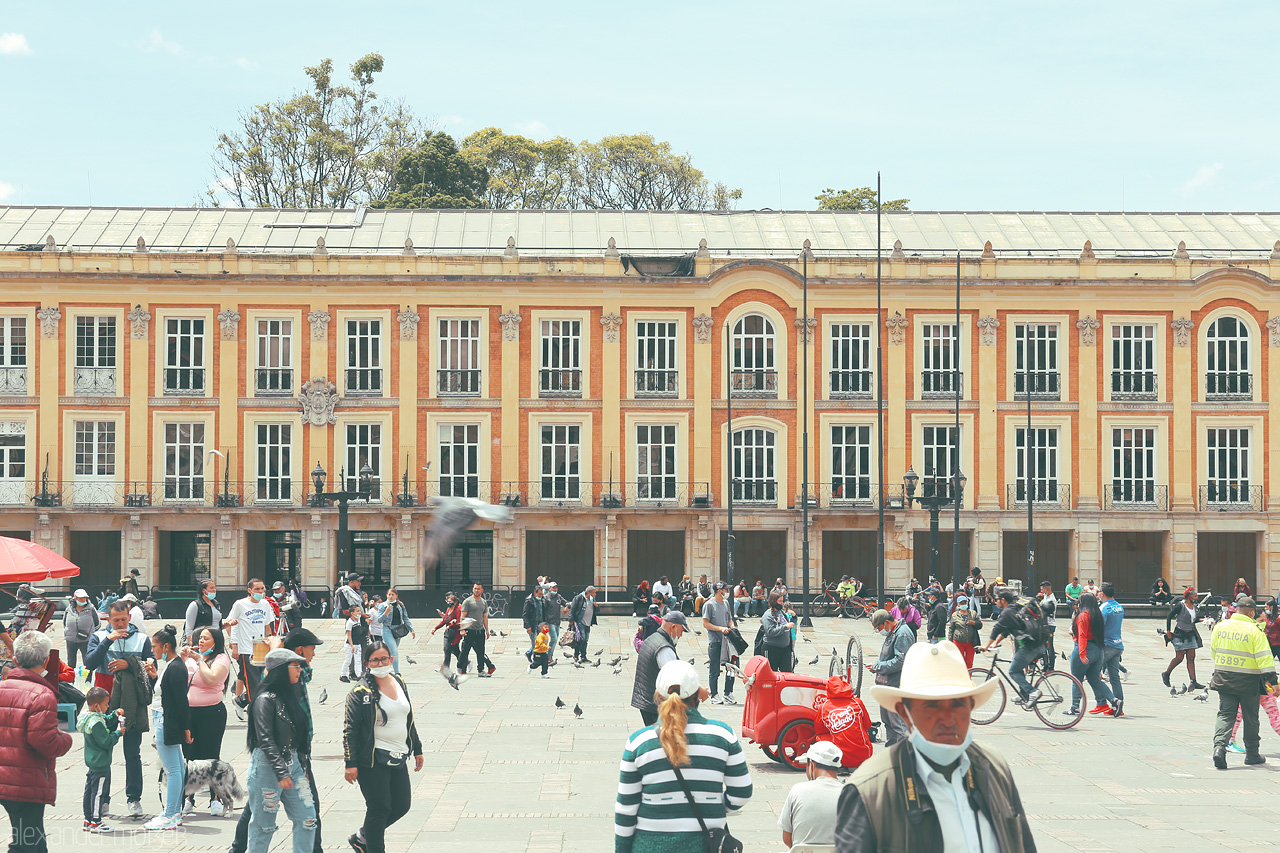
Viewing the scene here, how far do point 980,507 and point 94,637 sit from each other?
38.0 m

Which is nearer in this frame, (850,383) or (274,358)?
(274,358)

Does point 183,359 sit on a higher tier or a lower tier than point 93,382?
higher

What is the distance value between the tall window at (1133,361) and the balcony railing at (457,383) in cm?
2316

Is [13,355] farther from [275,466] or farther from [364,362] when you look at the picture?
[364,362]

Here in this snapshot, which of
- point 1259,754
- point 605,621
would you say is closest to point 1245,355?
point 605,621

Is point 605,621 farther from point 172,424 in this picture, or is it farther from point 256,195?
point 256,195

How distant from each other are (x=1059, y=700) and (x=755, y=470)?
3008 centimetres

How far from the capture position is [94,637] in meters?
13.5

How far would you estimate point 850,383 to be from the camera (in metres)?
47.4

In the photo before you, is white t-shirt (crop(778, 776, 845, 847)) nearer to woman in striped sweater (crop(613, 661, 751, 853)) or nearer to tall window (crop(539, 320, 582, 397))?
woman in striped sweater (crop(613, 661, 751, 853))

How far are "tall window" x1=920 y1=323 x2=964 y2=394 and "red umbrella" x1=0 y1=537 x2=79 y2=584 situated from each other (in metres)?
34.5

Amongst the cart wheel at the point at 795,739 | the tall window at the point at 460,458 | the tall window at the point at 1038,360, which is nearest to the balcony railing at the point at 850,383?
the tall window at the point at 1038,360

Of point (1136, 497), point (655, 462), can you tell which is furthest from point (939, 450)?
point (655, 462)

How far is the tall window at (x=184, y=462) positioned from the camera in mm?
46219
